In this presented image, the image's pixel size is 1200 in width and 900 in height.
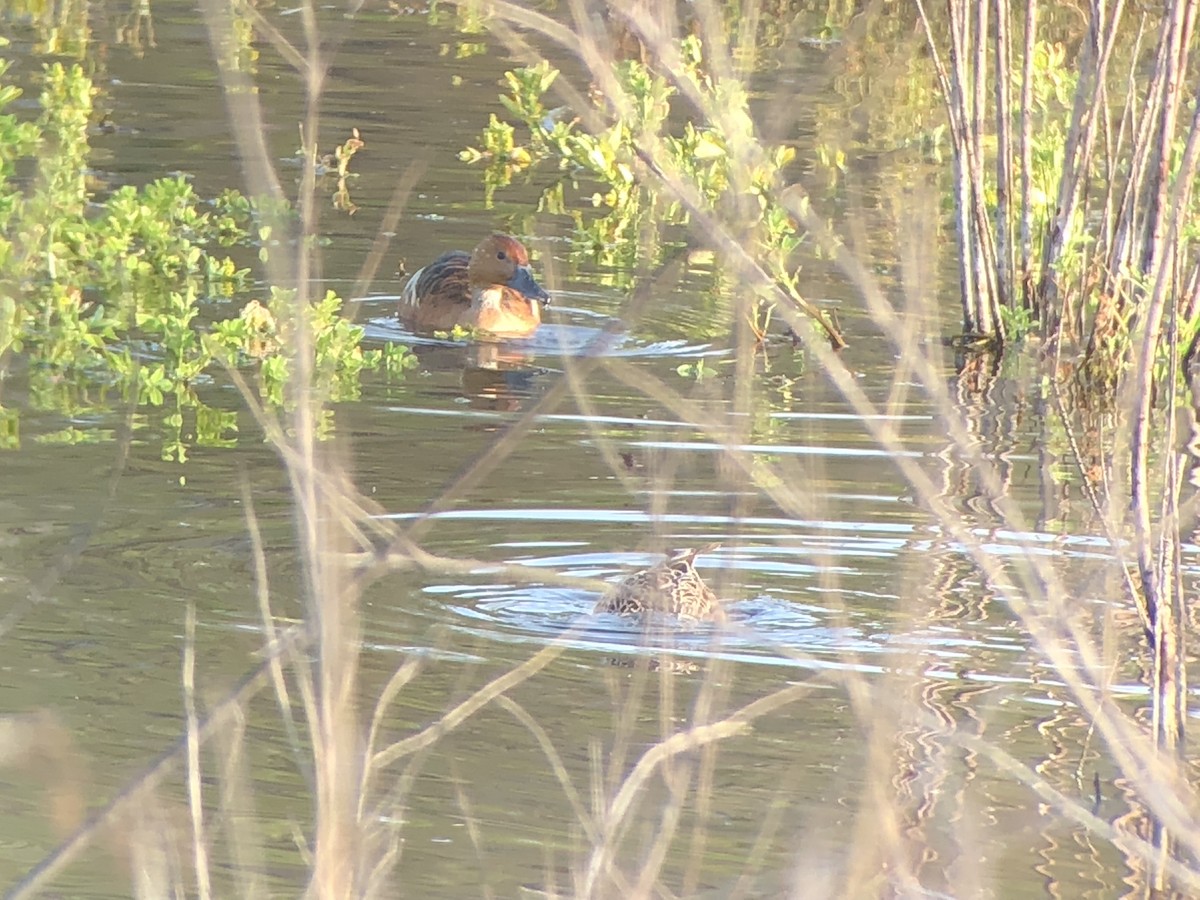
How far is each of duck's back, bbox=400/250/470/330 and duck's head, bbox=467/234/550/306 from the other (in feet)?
0.23

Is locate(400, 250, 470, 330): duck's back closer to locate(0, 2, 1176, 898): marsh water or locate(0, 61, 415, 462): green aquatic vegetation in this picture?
locate(0, 2, 1176, 898): marsh water

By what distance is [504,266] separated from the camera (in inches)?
440

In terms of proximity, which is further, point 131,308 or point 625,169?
point 625,169

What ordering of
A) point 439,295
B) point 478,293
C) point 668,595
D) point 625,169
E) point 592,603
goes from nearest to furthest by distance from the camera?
1. point 668,595
2. point 592,603
3. point 478,293
4. point 439,295
5. point 625,169

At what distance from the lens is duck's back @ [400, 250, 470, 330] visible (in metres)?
11.0

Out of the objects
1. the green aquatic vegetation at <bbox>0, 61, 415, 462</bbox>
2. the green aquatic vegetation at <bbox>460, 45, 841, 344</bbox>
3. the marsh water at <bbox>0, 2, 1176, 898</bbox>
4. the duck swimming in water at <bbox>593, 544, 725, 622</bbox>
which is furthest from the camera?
the green aquatic vegetation at <bbox>460, 45, 841, 344</bbox>

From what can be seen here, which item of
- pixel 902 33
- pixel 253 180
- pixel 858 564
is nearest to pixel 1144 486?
pixel 253 180

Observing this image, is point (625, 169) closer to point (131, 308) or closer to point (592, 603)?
point (131, 308)

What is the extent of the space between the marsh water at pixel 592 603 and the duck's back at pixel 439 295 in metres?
0.18

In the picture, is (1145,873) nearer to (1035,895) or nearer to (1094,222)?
(1035,895)

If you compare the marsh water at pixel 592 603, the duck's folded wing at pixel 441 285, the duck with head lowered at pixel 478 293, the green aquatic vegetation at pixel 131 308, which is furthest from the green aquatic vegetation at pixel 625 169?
the green aquatic vegetation at pixel 131 308

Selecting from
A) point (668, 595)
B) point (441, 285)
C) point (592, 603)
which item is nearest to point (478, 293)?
point (441, 285)

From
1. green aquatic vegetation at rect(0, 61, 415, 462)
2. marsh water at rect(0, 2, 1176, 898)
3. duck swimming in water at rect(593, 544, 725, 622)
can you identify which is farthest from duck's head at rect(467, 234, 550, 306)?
duck swimming in water at rect(593, 544, 725, 622)

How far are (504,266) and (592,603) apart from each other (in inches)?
174
